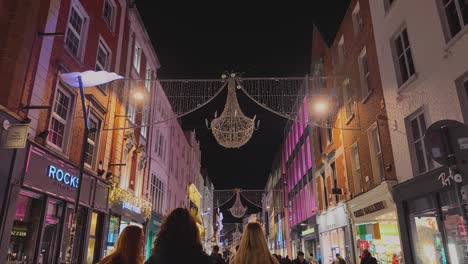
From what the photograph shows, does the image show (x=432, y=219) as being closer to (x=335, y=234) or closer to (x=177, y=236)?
(x=177, y=236)

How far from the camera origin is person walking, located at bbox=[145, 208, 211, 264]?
2.83 meters

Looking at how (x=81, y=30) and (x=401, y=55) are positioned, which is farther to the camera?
(x=81, y=30)

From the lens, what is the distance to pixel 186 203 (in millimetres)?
39875

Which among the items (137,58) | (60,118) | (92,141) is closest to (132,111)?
(137,58)

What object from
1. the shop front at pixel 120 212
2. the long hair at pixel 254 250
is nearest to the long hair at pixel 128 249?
the long hair at pixel 254 250

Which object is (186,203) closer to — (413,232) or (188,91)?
(188,91)

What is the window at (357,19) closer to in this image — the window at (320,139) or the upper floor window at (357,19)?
the upper floor window at (357,19)

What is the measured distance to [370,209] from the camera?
14945mm

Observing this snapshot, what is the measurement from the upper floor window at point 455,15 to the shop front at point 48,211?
39.6ft

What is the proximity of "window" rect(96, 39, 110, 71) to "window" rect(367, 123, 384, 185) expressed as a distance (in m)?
12.0

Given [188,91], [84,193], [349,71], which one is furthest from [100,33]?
[349,71]

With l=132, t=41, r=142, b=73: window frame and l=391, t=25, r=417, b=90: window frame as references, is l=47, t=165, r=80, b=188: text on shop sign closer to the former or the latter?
l=132, t=41, r=142, b=73: window frame

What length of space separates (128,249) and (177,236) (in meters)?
0.82

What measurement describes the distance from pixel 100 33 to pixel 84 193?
6871 mm
